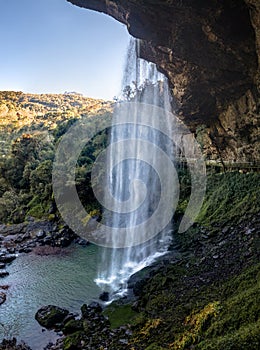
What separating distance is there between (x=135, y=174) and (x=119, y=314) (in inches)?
626

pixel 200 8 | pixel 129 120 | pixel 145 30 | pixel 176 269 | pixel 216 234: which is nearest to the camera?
pixel 200 8

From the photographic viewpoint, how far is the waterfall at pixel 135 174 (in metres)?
16.8

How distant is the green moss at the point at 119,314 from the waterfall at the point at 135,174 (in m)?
2.45

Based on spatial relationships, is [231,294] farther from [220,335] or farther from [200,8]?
[200,8]

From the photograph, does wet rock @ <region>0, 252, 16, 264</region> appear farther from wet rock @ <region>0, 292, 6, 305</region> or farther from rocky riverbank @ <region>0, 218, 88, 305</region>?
wet rock @ <region>0, 292, 6, 305</region>

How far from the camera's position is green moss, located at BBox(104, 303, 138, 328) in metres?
10.1

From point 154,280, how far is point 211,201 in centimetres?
767

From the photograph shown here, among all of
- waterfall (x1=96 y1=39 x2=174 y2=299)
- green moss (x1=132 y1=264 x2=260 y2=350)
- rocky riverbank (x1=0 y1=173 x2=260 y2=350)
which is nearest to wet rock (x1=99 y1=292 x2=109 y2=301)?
rocky riverbank (x1=0 y1=173 x2=260 y2=350)

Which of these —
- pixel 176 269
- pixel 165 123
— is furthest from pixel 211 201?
pixel 165 123

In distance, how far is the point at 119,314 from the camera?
1081cm

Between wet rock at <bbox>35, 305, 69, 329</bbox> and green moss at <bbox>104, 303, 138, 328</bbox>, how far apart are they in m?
1.66

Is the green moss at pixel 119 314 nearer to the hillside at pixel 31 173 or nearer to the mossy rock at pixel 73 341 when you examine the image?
the mossy rock at pixel 73 341

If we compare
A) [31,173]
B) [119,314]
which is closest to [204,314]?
[119,314]

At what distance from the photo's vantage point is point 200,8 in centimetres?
1005
